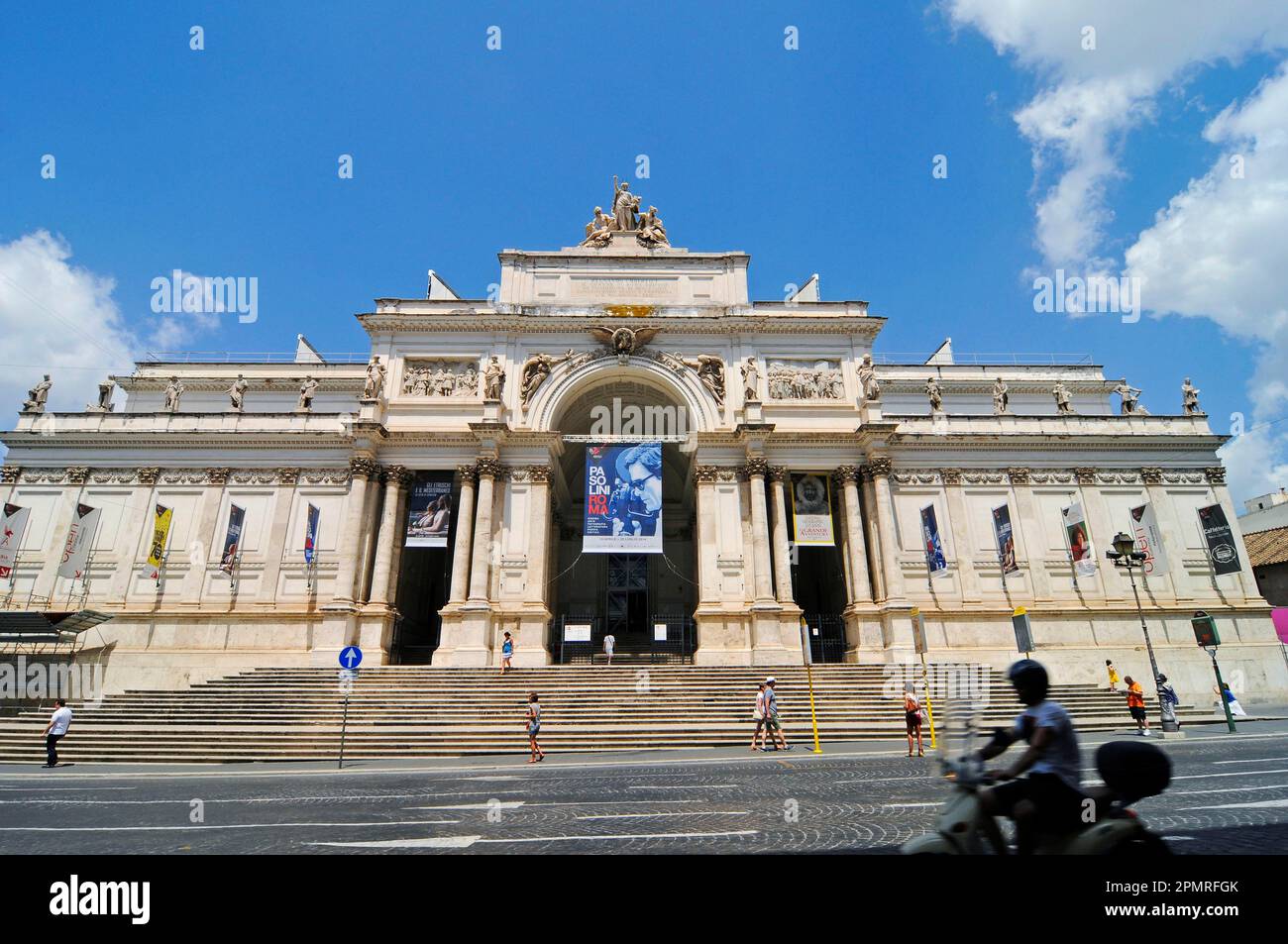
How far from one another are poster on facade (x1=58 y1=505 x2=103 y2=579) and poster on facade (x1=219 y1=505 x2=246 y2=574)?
5.13 m

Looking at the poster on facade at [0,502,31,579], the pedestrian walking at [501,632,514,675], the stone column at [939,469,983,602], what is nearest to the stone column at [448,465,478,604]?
the pedestrian walking at [501,632,514,675]

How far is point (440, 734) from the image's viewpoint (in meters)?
18.7

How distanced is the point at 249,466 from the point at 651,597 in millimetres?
21020

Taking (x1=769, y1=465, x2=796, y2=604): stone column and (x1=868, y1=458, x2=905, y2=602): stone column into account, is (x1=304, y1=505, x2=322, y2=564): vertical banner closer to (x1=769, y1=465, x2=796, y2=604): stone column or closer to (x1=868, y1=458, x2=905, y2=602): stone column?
(x1=769, y1=465, x2=796, y2=604): stone column

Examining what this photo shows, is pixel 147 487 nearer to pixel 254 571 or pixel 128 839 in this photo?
pixel 254 571

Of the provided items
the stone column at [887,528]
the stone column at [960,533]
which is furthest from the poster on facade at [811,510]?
the stone column at [960,533]

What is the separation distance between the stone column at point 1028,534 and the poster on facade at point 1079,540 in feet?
4.56

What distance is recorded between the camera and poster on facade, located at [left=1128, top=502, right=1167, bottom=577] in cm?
2677

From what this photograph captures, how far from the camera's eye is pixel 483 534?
2719cm

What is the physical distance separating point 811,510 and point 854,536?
2131 mm

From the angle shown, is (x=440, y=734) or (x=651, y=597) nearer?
(x=440, y=734)
